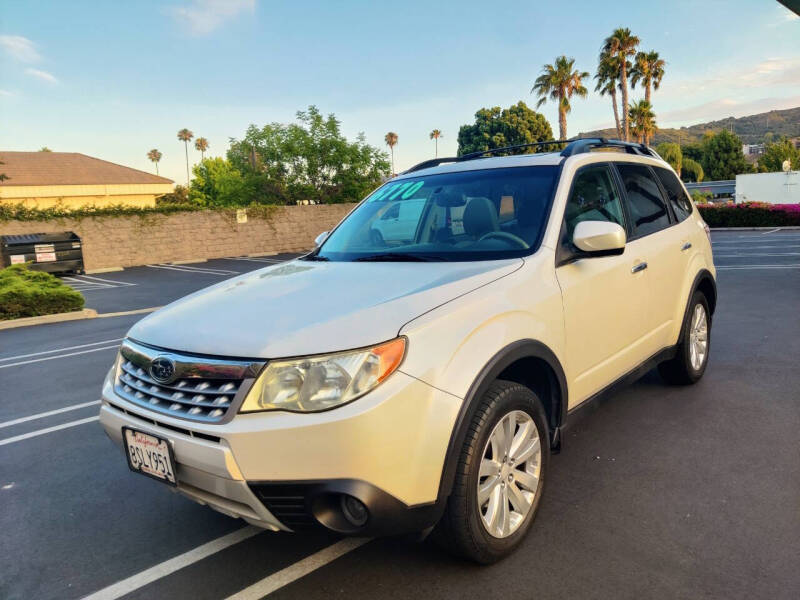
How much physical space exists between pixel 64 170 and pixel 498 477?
52970mm

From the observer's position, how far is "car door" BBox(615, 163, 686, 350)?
380cm

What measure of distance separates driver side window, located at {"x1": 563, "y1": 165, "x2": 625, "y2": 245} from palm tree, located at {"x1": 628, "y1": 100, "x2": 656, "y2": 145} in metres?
51.6

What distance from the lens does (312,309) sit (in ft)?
7.78

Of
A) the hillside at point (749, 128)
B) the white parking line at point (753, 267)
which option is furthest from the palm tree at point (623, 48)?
the hillside at point (749, 128)

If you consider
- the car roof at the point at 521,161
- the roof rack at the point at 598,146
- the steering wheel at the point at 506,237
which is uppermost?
the roof rack at the point at 598,146

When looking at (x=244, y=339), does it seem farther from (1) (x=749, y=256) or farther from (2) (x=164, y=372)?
(1) (x=749, y=256)

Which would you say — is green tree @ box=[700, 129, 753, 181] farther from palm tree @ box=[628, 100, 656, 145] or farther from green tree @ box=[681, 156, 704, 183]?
palm tree @ box=[628, 100, 656, 145]

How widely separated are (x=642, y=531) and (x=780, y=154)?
79457mm

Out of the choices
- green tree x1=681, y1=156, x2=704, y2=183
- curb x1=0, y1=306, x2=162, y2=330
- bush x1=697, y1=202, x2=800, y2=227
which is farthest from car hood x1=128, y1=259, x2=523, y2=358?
green tree x1=681, y1=156, x2=704, y2=183

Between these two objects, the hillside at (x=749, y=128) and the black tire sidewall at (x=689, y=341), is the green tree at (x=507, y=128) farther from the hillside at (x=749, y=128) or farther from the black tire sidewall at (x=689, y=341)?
the hillside at (x=749, y=128)

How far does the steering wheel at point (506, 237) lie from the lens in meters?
3.00

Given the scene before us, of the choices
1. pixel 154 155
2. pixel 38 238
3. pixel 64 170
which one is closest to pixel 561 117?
pixel 38 238

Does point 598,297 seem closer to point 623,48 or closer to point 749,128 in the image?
point 623,48

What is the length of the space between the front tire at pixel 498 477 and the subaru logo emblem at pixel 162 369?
1.18 m
